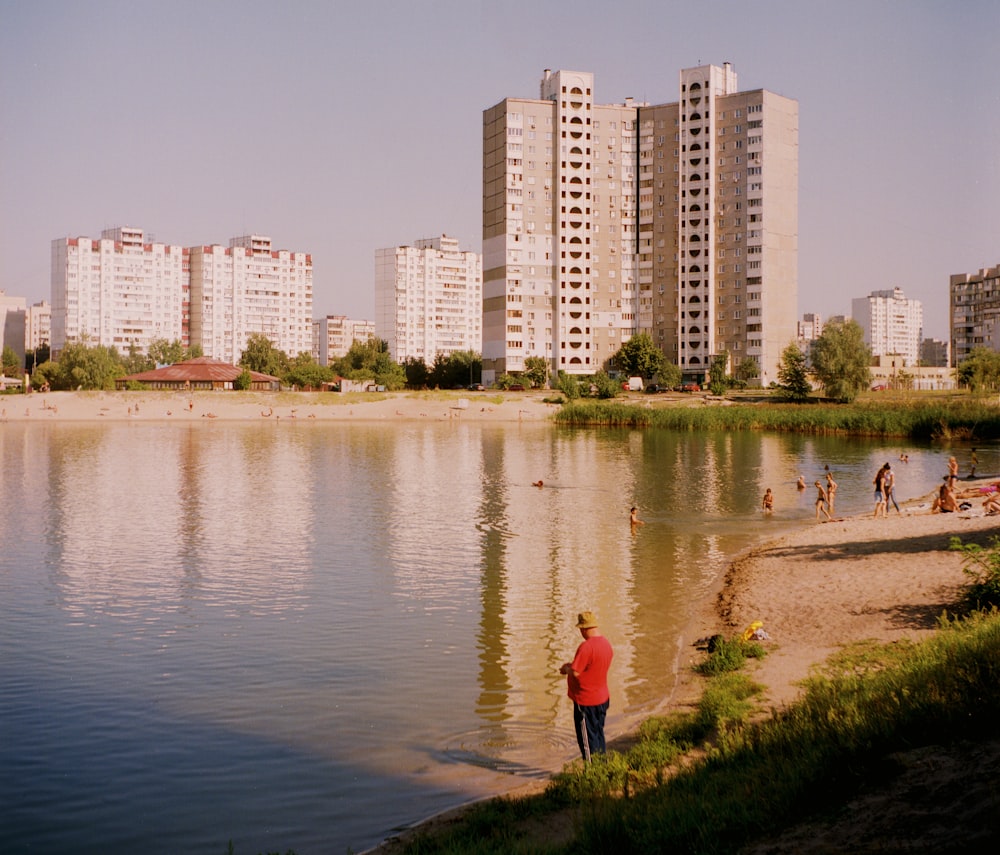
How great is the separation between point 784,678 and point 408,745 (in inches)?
239

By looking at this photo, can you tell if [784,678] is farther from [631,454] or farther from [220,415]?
[220,415]

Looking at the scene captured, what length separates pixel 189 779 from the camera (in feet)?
43.6

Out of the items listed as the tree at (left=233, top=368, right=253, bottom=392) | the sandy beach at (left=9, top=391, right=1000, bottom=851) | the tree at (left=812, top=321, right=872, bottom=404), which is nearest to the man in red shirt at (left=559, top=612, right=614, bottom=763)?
the sandy beach at (left=9, top=391, right=1000, bottom=851)

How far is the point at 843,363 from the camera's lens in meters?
111

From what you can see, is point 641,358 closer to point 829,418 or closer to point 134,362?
point 829,418

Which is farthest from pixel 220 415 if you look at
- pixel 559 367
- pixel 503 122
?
pixel 503 122

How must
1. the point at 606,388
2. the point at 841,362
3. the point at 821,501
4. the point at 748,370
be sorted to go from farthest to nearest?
the point at 748,370
the point at 606,388
the point at 841,362
the point at 821,501

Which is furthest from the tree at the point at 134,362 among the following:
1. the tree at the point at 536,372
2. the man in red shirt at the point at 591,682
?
the man in red shirt at the point at 591,682

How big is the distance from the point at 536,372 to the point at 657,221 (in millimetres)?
35792

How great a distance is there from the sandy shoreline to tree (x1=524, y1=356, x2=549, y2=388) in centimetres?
1280

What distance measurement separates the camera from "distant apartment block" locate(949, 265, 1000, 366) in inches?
7387

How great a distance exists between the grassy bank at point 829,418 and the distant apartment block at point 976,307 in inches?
3799

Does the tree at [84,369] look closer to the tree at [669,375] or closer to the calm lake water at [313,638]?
the tree at [669,375]

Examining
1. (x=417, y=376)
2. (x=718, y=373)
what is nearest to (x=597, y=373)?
(x=718, y=373)
